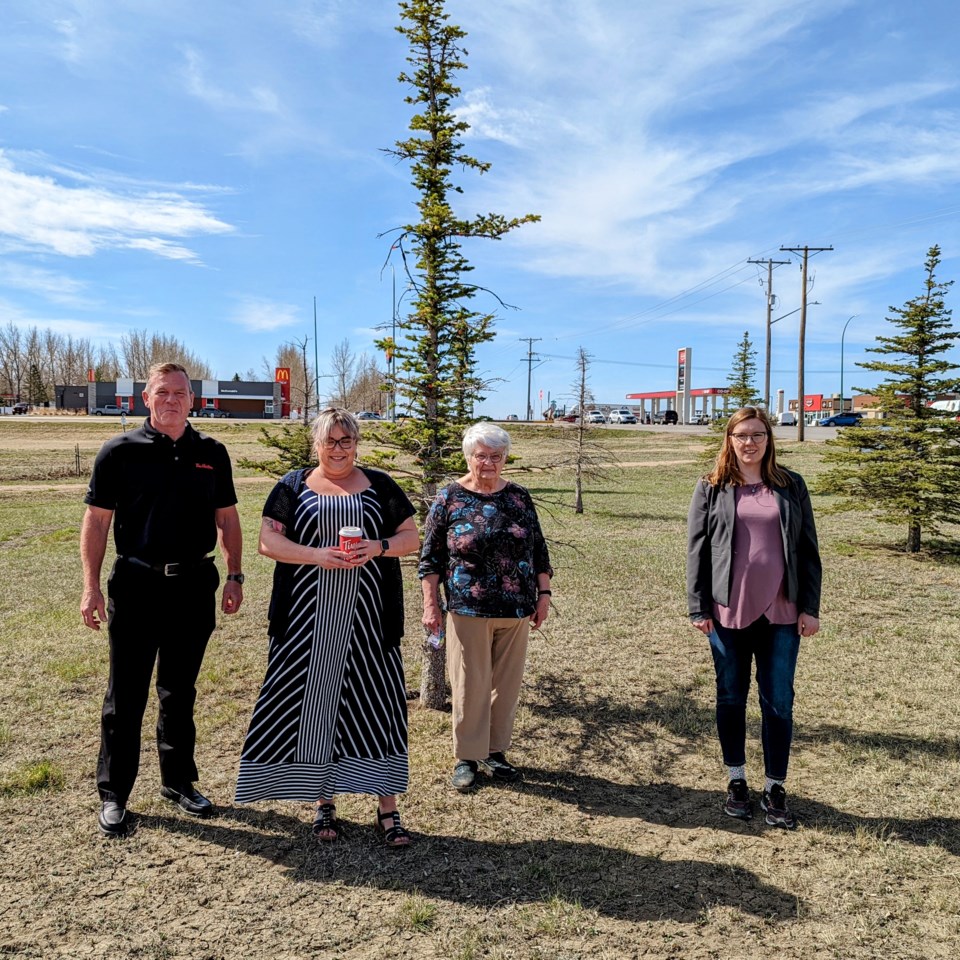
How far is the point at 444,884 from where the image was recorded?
10.7 feet

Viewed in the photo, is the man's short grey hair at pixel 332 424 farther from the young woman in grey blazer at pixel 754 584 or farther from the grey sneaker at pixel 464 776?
the grey sneaker at pixel 464 776

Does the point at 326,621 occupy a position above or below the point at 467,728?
above

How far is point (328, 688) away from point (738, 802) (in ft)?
7.18

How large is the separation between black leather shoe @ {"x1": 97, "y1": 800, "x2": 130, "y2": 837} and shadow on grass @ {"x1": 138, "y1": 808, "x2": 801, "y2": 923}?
9cm

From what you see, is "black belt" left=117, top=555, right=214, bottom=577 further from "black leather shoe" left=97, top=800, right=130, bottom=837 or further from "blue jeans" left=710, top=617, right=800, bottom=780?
"blue jeans" left=710, top=617, right=800, bottom=780

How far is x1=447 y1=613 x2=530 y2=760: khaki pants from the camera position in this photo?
4020mm

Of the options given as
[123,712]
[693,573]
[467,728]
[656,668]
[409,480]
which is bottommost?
[656,668]

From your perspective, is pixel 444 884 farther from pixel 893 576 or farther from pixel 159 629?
pixel 893 576

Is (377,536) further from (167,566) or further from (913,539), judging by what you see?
(913,539)

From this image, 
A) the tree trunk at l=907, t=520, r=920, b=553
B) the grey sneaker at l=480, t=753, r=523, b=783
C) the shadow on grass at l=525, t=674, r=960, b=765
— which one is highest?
the tree trunk at l=907, t=520, r=920, b=553

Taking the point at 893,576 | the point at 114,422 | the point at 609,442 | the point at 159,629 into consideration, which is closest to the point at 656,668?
the point at 159,629

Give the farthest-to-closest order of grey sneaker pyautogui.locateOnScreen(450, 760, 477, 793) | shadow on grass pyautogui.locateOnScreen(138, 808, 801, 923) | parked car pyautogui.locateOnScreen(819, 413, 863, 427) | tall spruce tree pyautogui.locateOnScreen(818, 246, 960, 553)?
parked car pyautogui.locateOnScreen(819, 413, 863, 427) < tall spruce tree pyautogui.locateOnScreen(818, 246, 960, 553) < grey sneaker pyautogui.locateOnScreen(450, 760, 477, 793) < shadow on grass pyautogui.locateOnScreen(138, 808, 801, 923)

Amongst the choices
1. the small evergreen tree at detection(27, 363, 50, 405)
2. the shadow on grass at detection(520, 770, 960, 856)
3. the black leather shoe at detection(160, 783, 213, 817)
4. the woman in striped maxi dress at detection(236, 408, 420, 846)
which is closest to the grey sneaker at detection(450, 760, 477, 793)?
the shadow on grass at detection(520, 770, 960, 856)

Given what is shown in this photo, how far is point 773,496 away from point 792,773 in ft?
6.04
